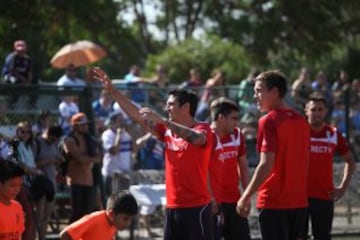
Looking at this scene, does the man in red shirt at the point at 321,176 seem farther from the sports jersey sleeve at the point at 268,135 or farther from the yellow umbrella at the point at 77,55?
the yellow umbrella at the point at 77,55

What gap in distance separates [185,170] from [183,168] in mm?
29

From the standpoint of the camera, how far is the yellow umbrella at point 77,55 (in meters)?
20.7

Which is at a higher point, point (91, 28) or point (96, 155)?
point (91, 28)

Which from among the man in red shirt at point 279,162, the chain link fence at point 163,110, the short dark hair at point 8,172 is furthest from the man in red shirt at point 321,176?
the chain link fence at point 163,110

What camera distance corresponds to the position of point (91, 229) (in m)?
9.18

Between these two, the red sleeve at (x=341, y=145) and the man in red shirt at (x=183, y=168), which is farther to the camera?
the red sleeve at (x=341, y=145)

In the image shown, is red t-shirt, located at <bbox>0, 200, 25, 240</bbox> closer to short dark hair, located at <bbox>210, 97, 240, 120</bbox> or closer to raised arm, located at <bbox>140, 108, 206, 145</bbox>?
raised arm, located at <bbox>140, 108, 206, 145</bbox>

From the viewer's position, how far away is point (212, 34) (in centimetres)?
3950

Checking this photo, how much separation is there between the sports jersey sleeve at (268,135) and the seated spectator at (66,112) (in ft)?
22.6

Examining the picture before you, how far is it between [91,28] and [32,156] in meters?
18.3

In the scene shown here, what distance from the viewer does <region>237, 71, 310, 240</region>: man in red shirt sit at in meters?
9.91

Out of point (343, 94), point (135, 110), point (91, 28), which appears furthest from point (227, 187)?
point (91, 28)

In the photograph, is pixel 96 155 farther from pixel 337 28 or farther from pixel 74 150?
pixel 337 28

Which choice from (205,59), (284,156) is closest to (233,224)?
(284,156)
